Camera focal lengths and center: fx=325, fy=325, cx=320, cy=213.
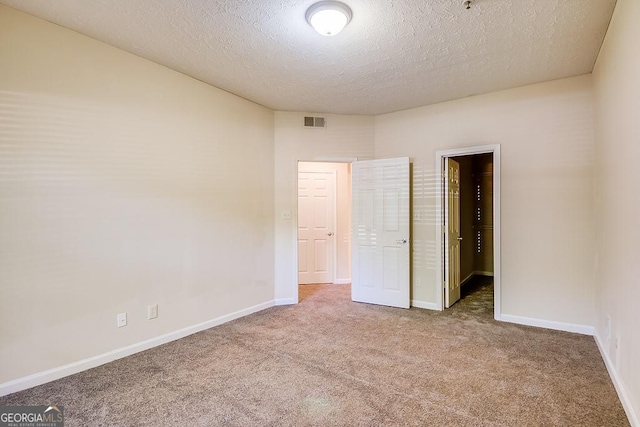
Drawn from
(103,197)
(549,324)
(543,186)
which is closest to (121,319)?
(103,197)

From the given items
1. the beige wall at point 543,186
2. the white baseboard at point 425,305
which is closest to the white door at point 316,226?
the white baseboard at point 425,305

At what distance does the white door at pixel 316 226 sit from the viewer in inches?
218

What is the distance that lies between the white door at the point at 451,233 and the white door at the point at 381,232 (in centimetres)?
48

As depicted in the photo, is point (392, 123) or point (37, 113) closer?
point (37, 113)

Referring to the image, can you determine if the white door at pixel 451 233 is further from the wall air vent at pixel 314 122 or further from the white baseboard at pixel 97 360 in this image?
the white baseboard at pixel 97 360

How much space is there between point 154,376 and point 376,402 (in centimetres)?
163

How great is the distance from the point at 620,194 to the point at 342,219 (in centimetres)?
390

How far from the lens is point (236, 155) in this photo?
12.3 feet

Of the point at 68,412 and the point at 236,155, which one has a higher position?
the point at 236,155

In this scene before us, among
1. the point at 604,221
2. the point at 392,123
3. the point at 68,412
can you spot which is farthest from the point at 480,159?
the point at 68,412

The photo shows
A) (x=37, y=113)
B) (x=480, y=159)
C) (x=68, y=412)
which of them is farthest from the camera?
(x=480, y=159)

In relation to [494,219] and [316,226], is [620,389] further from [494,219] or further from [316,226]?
[316,226]

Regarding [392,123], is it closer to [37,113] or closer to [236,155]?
[236,155]

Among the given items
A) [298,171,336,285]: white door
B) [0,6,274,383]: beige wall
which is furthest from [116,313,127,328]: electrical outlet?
[298,171,336,285]: white door
